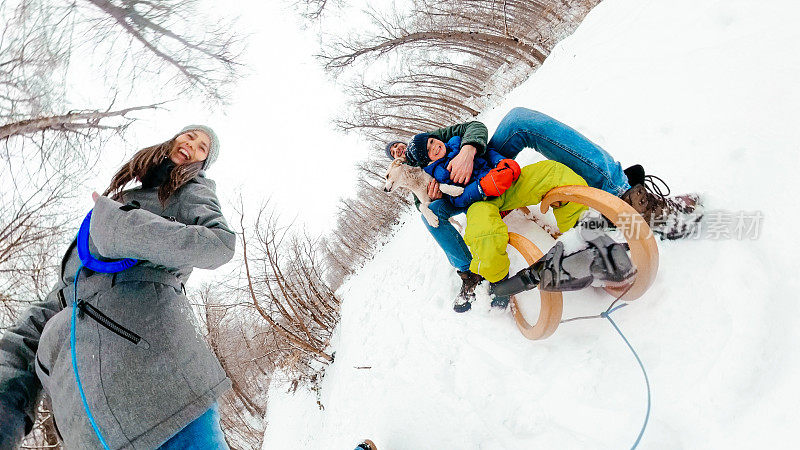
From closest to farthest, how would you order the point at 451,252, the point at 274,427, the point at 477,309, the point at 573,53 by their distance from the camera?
the point at 451,252, the point at 477,309, the point at 573,53, the point at 274,427

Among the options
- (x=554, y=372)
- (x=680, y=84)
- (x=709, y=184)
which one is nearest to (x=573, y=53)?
(x=680, y=84)

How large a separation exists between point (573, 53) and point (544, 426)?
4805 millimetres

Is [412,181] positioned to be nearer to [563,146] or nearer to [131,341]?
[563,146]

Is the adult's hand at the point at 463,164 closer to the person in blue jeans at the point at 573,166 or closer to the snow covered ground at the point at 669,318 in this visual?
the person in blue jeans at the point at 573,166

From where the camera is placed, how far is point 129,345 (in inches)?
54.8

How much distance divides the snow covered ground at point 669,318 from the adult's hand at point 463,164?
0.96 metres

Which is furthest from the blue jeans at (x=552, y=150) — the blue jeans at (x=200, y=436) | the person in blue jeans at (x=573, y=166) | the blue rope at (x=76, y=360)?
the blue rope at (x=76, y=360)

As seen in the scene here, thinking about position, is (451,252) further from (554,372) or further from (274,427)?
(274,427)

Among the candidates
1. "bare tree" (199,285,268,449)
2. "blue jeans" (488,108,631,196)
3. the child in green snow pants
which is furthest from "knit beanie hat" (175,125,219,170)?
"bare tree" (199,285,268,449)

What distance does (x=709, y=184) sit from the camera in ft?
7.04

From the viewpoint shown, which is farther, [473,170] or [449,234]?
[449,234]

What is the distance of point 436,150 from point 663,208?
1289 mm

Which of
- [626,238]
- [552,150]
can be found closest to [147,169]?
[552,150]

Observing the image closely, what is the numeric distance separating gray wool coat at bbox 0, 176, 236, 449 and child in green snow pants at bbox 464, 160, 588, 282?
123cm
